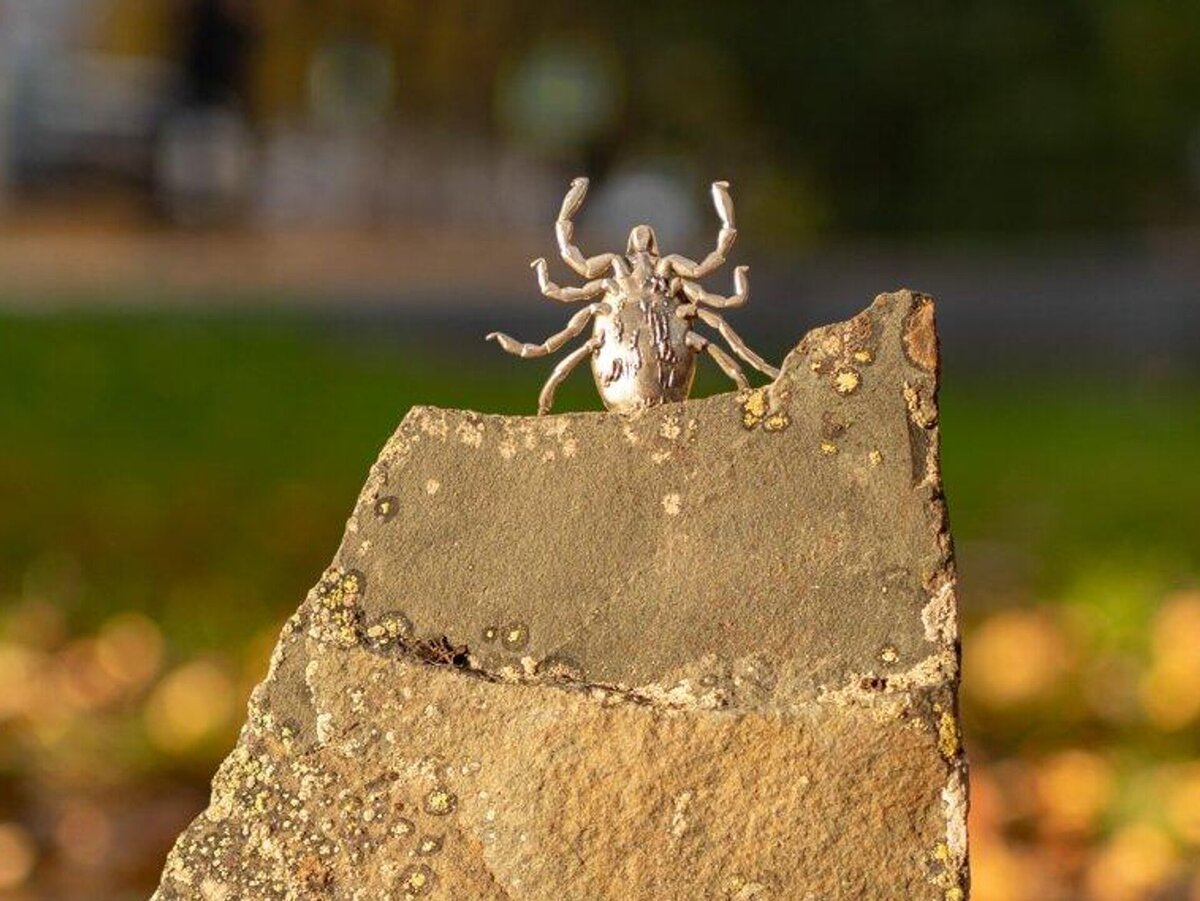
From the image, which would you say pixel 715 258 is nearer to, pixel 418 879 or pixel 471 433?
pixel 471 433

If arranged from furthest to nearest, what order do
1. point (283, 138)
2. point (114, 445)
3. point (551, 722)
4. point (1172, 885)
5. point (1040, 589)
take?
point (283, 138), point (114, 445), point (1040, 589), point (1172, 885), point (551, 722)

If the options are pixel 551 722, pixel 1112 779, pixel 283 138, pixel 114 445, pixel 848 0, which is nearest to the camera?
pixel 551 722

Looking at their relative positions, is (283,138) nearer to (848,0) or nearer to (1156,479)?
(848,0)

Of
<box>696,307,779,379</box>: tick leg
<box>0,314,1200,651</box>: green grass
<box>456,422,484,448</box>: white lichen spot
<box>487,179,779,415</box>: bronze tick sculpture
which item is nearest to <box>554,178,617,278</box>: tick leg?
<box>487,179,779,415</box>: bronze tick sculpture

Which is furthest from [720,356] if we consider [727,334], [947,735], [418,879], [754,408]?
[418,879]

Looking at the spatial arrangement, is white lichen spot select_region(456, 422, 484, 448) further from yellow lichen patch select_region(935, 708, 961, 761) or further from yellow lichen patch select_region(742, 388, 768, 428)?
yellow lichen patch select_region(935, 708, 961, 761)

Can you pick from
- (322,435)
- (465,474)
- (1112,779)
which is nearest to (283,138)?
(322,435)
